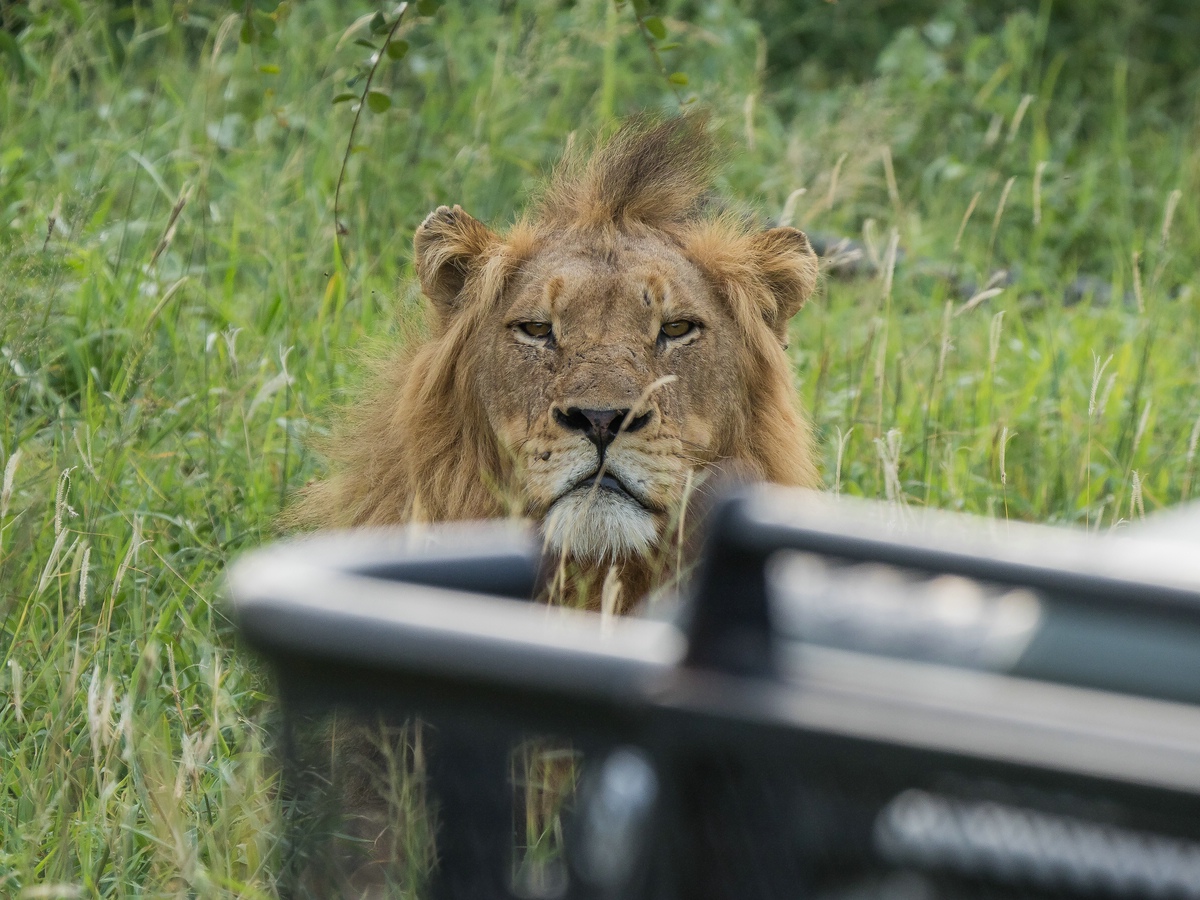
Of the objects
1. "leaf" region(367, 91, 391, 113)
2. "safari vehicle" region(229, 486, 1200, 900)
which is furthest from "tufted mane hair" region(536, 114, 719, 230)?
"safari vehicle" region(229, 486, 1200, 900)

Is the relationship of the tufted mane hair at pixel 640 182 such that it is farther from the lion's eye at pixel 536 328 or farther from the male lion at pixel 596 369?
the lion's eye at pixel 536 328

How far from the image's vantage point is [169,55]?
618 cm

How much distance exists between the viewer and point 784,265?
310cm

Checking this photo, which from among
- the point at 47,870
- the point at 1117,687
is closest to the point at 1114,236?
the point at 47,870

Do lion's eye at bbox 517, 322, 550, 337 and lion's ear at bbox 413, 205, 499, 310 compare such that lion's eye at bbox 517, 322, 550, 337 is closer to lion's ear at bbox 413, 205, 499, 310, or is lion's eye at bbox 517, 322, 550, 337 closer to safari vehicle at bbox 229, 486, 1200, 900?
lion's ear at bbox 413, 205, 499, 310

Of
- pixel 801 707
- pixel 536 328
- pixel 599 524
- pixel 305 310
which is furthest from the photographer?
pixel 305 310

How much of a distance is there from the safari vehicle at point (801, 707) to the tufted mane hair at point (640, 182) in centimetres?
219

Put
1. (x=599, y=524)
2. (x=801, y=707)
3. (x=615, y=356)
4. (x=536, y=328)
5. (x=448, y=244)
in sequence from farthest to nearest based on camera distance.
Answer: (x=448, y=244), (x=536, y=328), (x=615, y=356), (x=599, y=524), (x=801, y=707)

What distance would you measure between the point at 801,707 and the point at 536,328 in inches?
85.1

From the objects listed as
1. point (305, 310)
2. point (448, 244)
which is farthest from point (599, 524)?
point (305, 310)

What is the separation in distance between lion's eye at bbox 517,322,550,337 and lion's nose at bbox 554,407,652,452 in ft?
0.89

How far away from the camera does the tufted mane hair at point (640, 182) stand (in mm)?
3027

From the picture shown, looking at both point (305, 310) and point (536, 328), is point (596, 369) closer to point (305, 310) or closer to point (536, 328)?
point (536, 328)

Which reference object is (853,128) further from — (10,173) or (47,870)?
(47,870)
